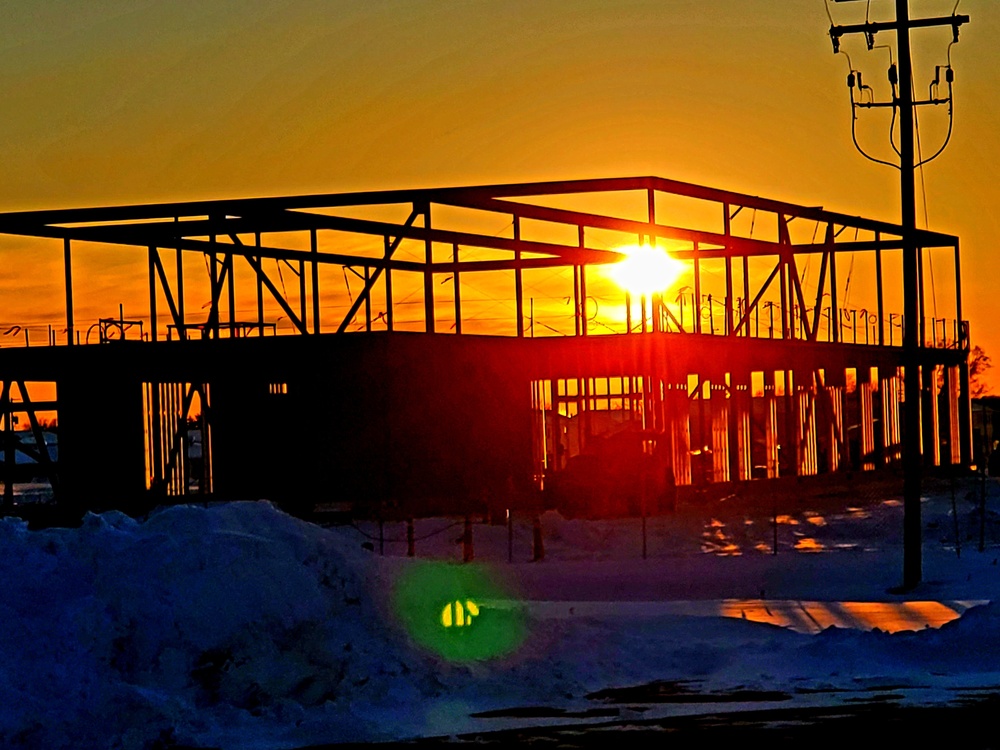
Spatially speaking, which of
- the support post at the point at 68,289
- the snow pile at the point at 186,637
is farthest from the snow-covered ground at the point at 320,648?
the support post at the point at 68,289

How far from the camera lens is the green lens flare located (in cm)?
1798

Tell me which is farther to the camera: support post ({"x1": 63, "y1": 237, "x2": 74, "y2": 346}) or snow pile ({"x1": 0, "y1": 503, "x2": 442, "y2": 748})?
support post ({"x1": 63, "y1": 237, "x2": 74, "y2": 346})

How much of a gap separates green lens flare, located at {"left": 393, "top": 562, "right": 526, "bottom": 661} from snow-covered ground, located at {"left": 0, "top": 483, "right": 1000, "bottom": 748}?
0.03 m

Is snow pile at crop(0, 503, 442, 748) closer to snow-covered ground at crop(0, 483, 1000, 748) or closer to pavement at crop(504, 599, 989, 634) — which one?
snow-covered ground at crop(0, 483, 1000, 748)

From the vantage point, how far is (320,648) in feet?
55.1

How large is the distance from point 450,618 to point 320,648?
2028mm

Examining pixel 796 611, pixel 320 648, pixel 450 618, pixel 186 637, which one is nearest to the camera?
pixel 186 637

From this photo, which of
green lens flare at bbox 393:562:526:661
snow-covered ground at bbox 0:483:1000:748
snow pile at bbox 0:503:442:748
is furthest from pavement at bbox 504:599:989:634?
snow pile at bbox 0:503:442:748

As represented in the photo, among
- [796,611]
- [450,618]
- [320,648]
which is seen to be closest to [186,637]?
[320,648]

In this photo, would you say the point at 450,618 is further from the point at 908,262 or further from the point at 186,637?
the point at 908,262

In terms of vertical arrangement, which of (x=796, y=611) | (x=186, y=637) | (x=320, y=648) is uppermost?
(x=186, y=637)

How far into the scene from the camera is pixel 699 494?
149 feet

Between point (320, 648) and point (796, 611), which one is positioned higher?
point (320, 648)

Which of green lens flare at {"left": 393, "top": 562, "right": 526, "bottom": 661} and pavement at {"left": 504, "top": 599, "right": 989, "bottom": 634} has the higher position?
green lens flare at {"left": 393, "top": 562, "right": 526, "bottom": 661}
